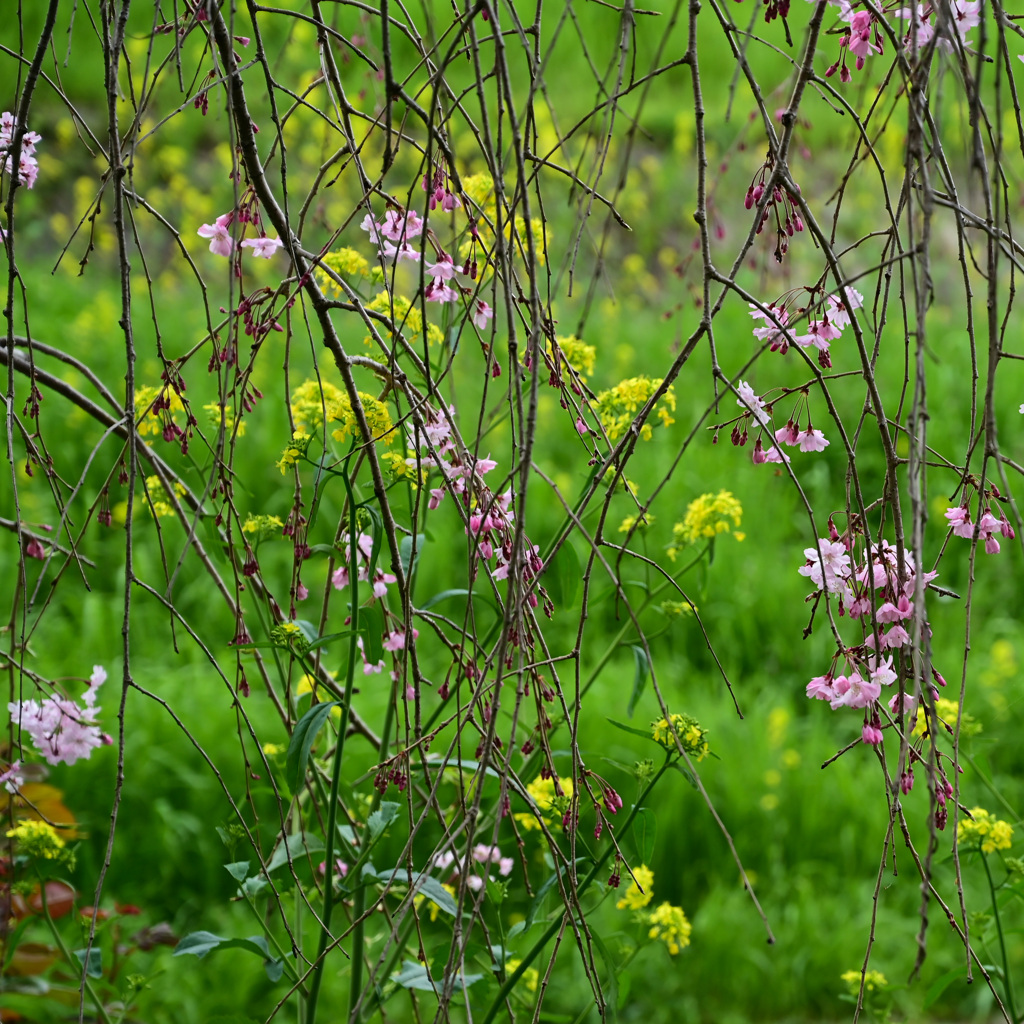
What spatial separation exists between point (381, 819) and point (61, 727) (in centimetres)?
50

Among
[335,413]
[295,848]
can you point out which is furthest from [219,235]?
[295,848]

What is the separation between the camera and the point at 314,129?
5.41 meters

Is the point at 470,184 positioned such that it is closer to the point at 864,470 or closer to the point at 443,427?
the point at 443,427

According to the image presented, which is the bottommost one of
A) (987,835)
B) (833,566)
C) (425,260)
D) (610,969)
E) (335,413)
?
(610,969)

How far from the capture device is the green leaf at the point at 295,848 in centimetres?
124

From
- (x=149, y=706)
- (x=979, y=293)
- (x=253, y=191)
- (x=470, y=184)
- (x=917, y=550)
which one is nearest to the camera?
(x=917, y=550)

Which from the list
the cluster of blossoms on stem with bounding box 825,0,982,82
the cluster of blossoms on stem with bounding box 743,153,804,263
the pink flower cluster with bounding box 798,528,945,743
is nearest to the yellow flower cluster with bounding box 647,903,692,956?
the pink flower cluster with bounding box 798,528,945,743

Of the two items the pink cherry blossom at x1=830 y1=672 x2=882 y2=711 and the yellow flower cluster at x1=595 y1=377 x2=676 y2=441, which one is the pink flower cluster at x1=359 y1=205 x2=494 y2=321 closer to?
the yellow flower cluster at x1=595 y1=377 x2=676 y2=441

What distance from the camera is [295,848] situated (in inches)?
49.5

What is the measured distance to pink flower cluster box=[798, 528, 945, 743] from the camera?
90cm

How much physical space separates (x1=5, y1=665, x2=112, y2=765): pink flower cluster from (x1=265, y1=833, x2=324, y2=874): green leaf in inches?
11.1

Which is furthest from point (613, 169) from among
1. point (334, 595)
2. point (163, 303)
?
point (334, 595)

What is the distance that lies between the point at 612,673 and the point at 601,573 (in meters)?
0.83

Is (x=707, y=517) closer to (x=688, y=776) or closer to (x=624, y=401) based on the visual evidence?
(x=624, y=401)
